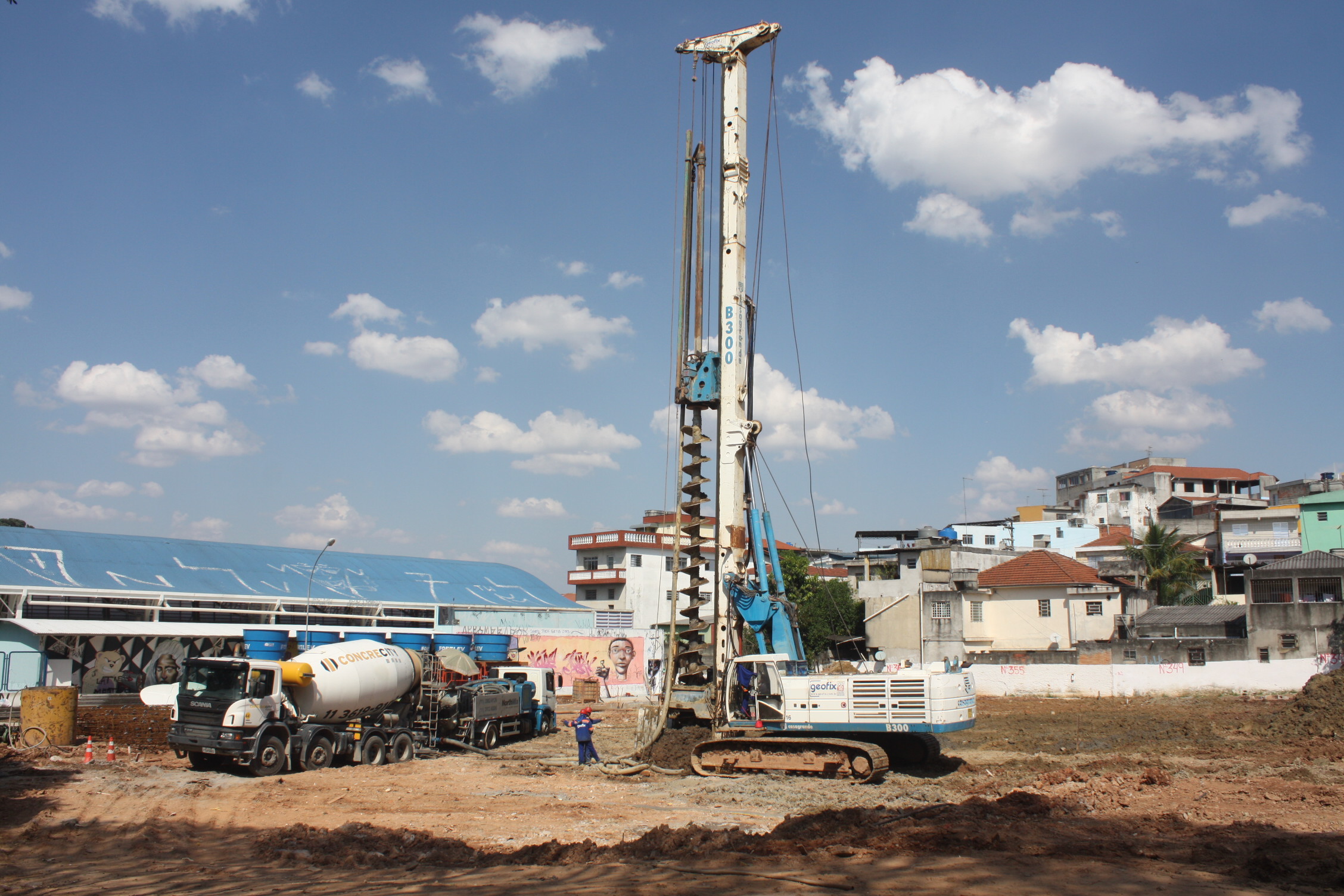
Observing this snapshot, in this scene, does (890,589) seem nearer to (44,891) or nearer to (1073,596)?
(1073,596)

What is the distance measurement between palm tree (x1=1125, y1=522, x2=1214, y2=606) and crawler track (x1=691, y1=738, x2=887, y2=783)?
153ft

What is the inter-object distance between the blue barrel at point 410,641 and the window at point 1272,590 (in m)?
36.8

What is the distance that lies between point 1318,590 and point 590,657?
33.8m

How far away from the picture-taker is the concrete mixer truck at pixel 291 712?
749 inches

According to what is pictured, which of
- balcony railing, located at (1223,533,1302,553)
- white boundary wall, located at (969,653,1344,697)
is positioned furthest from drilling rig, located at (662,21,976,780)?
balcony railing, located at (1223,533,1302,553)

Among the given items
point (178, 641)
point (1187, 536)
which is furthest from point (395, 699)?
point (1187, 536)

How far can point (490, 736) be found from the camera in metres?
25.1

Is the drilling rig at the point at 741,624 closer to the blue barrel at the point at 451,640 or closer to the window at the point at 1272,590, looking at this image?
the blue barrel at the point at 451,640

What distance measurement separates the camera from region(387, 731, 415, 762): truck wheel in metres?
21.9

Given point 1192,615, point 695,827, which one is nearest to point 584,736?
point 695,827

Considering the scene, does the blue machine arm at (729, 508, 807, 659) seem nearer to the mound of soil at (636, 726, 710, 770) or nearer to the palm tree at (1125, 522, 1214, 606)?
the mound of soil at (636, 726, 710, 770)

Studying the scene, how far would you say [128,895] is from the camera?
33.0ft

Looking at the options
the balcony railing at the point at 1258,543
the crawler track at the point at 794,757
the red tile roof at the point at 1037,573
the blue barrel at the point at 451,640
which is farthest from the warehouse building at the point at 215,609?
the balcony railing at the point at 1258,543

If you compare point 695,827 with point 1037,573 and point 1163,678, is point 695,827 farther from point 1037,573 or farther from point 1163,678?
point 1037,573
